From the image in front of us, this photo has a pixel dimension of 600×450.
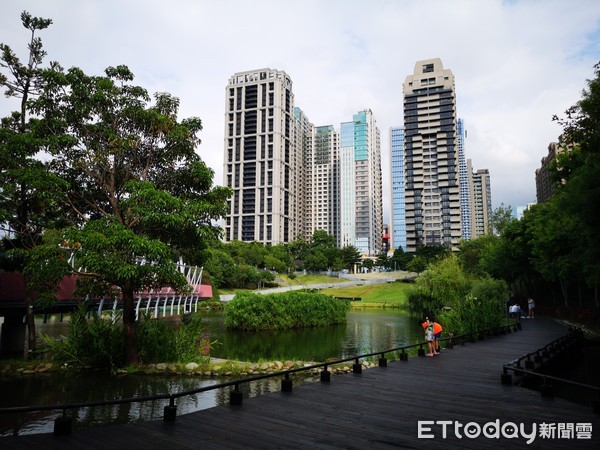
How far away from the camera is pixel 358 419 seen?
808 cm

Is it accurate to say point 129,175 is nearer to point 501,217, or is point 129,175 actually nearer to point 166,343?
point 166,343

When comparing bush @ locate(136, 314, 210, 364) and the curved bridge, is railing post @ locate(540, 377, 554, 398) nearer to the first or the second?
the curved bridge

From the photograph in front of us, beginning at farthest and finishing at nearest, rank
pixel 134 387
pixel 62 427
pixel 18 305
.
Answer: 1. pixel 18 305
2. pixel 134 387
3. pixel 62 427

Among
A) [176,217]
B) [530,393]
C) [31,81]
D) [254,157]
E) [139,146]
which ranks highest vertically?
[254,157]

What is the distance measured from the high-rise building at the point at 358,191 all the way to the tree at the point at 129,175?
170m

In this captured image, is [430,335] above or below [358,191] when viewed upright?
below

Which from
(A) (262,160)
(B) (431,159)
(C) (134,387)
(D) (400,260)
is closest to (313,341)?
(C) (134,387)

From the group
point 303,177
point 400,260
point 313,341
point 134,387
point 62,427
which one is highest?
point 303,177

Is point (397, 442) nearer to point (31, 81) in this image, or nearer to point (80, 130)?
point (80, 130)

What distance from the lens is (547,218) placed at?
36.1m

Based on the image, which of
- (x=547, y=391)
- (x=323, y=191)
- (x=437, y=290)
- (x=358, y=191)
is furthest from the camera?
(x=323, y=191)

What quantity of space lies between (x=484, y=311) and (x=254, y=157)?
13797 centimetres

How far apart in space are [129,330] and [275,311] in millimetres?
20218

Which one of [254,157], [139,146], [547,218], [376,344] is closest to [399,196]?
[254,157]
